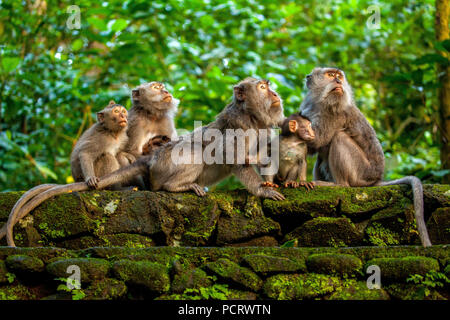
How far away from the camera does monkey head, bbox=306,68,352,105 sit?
6.14 m

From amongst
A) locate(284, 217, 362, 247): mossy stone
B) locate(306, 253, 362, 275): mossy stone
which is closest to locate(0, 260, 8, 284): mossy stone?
locate(306, 253, 362, 275): mossy stone

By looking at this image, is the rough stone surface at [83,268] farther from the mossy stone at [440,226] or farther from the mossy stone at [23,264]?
the mossy stone at [440,226]

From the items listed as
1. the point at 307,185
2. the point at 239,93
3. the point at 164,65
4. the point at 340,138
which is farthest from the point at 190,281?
the point at 164,65

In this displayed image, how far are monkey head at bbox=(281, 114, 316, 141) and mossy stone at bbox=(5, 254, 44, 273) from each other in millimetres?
3109

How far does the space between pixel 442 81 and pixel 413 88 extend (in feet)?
1.64

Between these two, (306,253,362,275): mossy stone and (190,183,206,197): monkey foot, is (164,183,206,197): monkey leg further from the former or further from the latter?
(306,253,362,275): mossy stone

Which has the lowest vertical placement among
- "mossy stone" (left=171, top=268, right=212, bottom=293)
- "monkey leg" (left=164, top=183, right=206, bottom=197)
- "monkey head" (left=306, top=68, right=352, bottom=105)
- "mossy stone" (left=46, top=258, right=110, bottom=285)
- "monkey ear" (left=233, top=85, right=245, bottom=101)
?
"mossy stone" (left=171, top=268, right=212, bottom=293)

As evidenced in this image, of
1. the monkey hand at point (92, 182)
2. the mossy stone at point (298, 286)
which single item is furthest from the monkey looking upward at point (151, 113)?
the mossy stone at point (298, 286)

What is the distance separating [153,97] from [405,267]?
4292 mm

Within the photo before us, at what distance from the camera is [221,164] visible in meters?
5.75

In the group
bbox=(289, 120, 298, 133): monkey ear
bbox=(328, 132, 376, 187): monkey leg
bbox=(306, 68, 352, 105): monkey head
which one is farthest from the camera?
bbox=(306, 68, 352, 105): monkey head

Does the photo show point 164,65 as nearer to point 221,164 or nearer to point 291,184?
point 221,164
